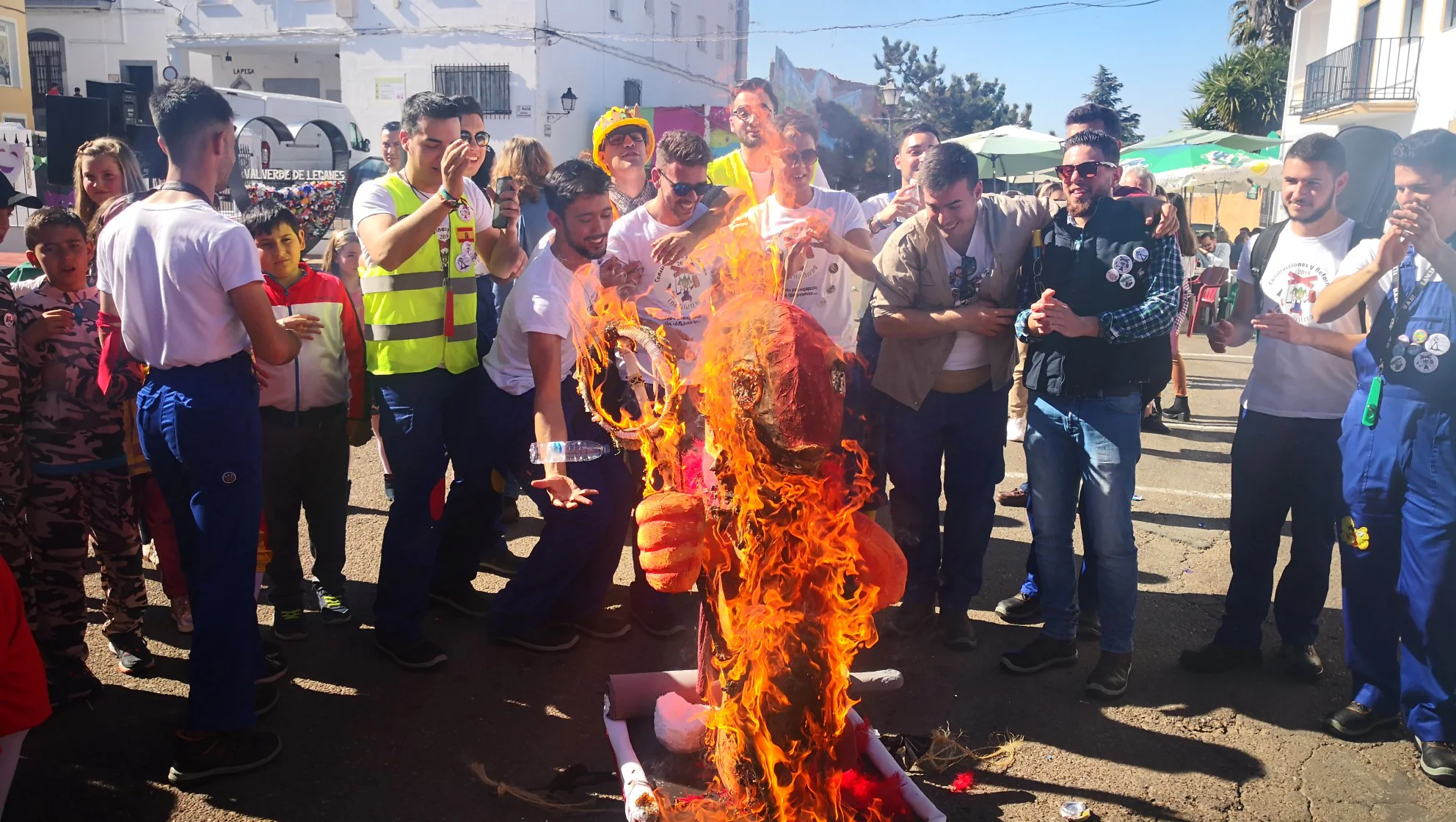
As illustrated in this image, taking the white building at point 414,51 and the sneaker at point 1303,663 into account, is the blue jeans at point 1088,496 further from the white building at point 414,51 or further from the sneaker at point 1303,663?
the white building at point 414,51

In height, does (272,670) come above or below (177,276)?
below

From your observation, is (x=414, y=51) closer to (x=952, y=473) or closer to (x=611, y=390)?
(x=611, y=390)

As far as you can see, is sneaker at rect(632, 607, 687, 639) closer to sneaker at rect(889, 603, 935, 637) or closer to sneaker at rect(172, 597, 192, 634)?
sneaker at rect(889, 603, 935, 637)

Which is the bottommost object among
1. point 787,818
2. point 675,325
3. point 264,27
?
point 787,818

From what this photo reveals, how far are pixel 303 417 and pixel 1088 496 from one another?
12.7 ft

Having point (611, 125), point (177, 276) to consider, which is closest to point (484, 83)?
point (611, 125)

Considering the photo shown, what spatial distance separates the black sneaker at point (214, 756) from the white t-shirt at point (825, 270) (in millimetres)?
3031

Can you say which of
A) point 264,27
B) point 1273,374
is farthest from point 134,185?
point 264,27

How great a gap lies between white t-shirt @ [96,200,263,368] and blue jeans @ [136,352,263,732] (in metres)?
0.11

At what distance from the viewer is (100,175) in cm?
493

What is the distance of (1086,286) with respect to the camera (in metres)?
4.31

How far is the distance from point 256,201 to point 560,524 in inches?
95.0

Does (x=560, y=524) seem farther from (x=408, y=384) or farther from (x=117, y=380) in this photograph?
(x=117, y=380)

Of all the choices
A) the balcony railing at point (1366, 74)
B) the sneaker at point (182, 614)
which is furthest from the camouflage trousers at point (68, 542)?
the balcony railing at point (1366, 74)
